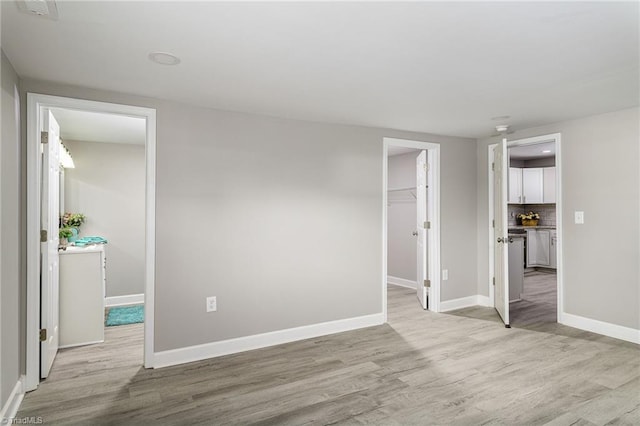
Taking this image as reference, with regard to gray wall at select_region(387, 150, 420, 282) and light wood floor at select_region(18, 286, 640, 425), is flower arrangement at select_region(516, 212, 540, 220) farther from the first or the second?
light wood floor at select_region(18, 286, 640, 425)

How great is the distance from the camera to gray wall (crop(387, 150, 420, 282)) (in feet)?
20.6

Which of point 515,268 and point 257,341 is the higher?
point 515,268

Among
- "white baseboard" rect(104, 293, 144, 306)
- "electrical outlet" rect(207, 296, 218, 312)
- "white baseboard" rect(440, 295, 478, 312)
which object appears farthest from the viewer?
"white baseboard" rect(104, 293, 144, 306)

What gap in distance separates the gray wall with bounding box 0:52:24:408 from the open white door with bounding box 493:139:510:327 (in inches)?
171

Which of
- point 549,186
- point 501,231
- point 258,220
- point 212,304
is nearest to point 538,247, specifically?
point 549,186

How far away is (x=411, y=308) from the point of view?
16.1 feet

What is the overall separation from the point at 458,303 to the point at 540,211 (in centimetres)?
487

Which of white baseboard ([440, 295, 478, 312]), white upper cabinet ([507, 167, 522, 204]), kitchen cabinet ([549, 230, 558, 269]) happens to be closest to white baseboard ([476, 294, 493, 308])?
white baseboard ([440, 295, 478, 312])

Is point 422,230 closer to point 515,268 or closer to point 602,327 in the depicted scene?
point 515,268

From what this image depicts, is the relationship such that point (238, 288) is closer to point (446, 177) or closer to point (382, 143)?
point (382, 143)

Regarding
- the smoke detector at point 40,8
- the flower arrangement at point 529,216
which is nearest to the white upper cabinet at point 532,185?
the flower arrangement at point 529,216

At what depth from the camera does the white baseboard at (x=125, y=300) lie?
5300 millimetres

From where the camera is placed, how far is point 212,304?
3348mm

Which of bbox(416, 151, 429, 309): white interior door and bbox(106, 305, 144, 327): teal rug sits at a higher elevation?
bbox(416, 151, 429, 309): white interior door
